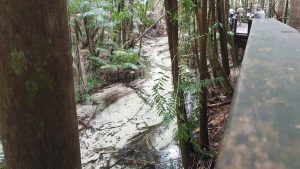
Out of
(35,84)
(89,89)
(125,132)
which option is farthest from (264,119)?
(89,89)

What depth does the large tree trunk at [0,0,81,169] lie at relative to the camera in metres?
1.09

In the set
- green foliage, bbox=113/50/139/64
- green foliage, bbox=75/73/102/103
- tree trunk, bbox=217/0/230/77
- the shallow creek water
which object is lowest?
the shallow creek water

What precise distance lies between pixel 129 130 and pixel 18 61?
14.8ft

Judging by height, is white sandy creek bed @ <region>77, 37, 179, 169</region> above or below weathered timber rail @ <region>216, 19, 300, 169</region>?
below

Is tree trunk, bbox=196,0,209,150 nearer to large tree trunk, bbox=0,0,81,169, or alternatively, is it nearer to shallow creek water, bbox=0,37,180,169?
shallow creek water, bbox=0,37,180,169

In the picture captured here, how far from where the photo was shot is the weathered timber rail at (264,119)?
0.43m

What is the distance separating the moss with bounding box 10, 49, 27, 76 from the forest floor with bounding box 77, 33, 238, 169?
2292 millimetres

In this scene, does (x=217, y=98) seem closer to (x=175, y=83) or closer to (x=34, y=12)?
(x=175, y=83)

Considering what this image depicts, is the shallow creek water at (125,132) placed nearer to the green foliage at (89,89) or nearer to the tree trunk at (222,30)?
the green foliage at (89,89)

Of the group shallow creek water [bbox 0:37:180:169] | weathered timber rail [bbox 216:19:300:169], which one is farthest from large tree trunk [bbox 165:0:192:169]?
weathered timber rail [bbox 216:19:300:169]

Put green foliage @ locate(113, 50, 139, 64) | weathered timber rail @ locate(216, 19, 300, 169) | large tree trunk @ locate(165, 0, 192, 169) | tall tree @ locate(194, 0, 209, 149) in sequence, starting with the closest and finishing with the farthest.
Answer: weathered timber rail @ locate(216, 19, 300, 169) < large tree trunk @ locate(165, 0, 192, 169) < tall tree @ locate(194, 0, 209, 149) < green foliage @ locate(113, 50, 139, 64)

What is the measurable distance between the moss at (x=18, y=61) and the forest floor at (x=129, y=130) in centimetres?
229

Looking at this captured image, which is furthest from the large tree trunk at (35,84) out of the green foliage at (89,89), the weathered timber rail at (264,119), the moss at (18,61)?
the green foliage at (89,89)

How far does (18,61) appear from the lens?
112 cm
